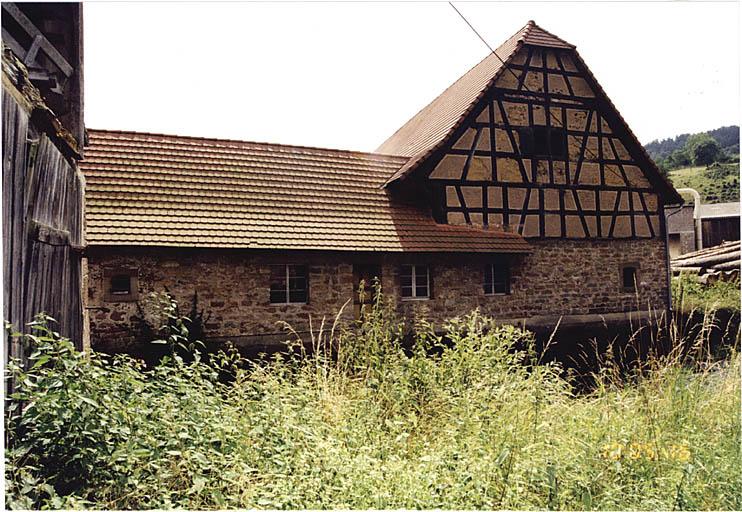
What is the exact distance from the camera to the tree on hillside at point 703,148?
4.40 meters

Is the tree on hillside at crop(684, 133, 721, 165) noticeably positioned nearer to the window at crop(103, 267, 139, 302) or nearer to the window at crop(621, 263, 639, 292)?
the window at crop(621, 263, 639, 292)

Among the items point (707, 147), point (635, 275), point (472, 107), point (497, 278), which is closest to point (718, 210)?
point (635, 275)

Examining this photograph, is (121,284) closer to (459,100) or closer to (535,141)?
(459,100)

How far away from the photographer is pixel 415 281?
25.5 feet

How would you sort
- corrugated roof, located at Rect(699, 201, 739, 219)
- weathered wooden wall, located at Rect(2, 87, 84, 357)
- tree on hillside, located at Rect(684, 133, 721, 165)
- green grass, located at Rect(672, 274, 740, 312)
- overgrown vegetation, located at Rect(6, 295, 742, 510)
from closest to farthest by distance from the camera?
overgrown vegetation, located at Rect(6, 295, 742, 510) → weathered wooden wall, located at Rect(2, 87, 84, 357) → tree on hillside, located at Rect(684, 133, 721, 165) → green grass, located at Rect(672, 274, 740, 312) → corrugated roof, located at Rect(699, 201, 739, 219)

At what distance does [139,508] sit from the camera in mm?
2367

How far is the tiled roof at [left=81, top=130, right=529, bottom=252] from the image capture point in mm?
6328

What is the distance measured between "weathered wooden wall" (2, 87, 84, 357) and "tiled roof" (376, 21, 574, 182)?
4770 mm

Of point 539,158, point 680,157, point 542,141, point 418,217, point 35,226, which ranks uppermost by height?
point 542,141

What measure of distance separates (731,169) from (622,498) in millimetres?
3052

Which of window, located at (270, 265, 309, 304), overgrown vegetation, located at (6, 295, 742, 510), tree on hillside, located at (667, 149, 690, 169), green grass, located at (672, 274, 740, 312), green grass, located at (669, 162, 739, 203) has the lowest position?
overgrown vegetation, located at (6, 295, 742, 510)

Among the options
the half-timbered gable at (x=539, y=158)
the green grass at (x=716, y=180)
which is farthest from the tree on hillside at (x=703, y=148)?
the half-timbered gable at (x=539, y=158)

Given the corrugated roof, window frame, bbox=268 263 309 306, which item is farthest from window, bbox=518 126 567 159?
window frame, bbox=268 263 309 306

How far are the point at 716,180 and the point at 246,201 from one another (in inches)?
209
